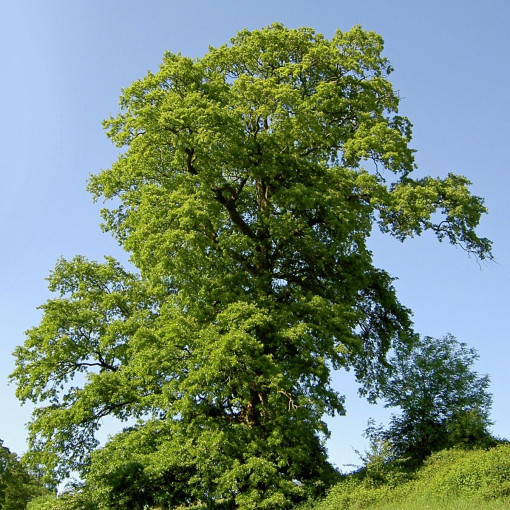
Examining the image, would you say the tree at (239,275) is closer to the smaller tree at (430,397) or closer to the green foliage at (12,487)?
the smaller tree at (430,397)

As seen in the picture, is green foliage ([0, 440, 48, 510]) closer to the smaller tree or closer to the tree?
the tree

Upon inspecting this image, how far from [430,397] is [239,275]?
9.17m

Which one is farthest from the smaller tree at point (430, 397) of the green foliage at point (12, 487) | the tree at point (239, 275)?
the green foliage at point (12, 487)

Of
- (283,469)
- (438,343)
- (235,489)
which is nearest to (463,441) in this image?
(438,343)

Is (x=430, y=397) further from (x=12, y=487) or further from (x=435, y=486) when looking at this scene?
(x=12, y=487)

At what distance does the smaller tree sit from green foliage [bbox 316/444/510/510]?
3.72 m

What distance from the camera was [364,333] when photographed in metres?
23.2

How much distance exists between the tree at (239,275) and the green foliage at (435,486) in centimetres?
131

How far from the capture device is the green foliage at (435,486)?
14.9 metres

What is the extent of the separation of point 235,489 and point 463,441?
865cm

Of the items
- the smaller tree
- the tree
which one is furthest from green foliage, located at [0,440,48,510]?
the smaller tree

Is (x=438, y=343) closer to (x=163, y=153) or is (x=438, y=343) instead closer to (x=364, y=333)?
(x=364, y=333)

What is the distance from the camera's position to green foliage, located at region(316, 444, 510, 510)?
48.8 ft

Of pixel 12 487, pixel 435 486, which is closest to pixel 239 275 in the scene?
pixel 435 486
